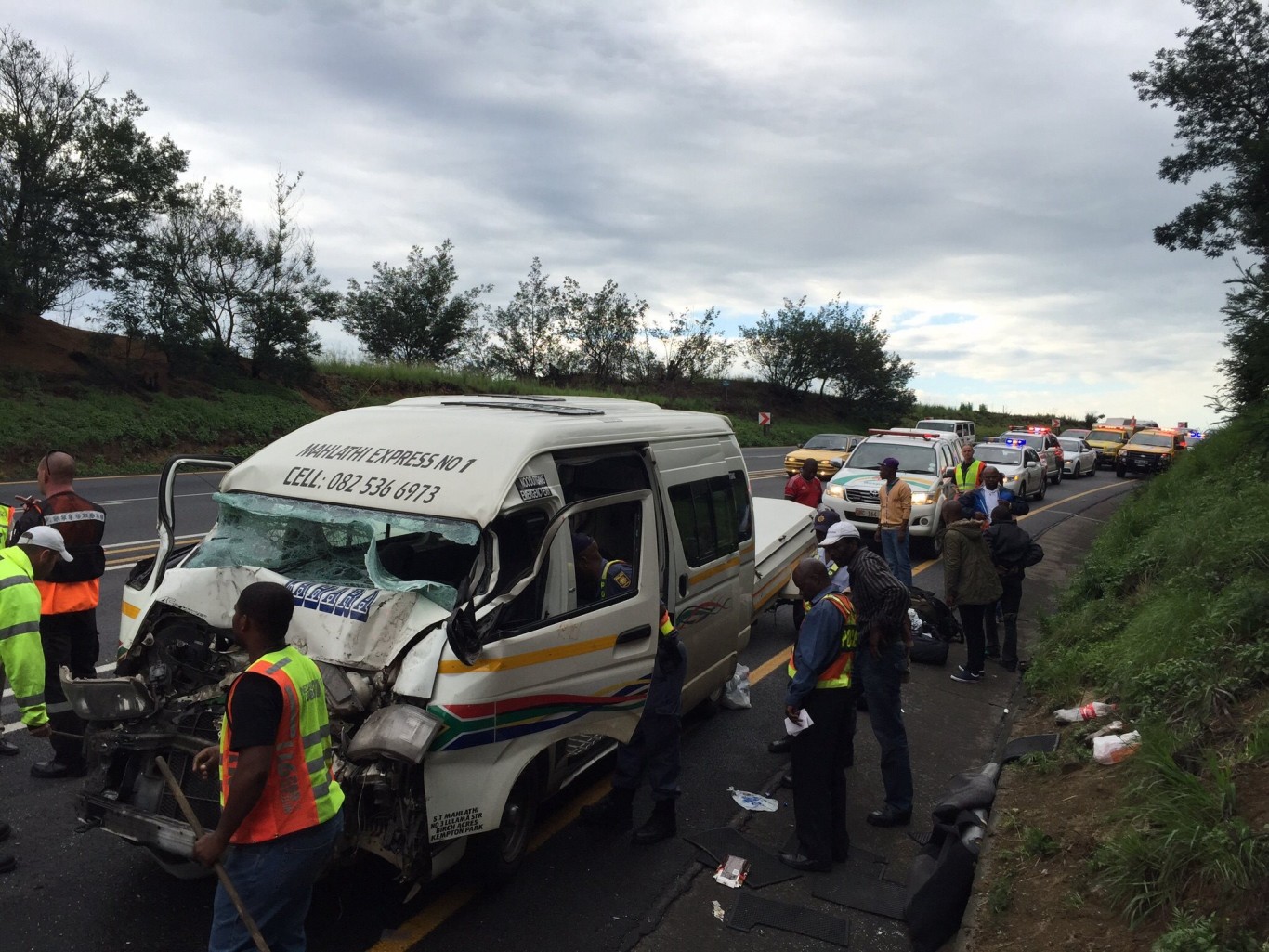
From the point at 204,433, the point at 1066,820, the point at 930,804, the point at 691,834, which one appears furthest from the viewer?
the point at 204,433

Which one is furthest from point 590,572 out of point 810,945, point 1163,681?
point 1163,681

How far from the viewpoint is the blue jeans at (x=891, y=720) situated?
17.4 feet

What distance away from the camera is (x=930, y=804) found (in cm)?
562

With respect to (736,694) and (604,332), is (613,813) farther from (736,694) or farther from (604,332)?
(604,332)

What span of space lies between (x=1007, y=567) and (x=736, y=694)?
314cm

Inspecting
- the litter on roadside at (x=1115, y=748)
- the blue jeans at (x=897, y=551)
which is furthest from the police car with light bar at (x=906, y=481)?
the litter on roadside at (x=1115, y=748)

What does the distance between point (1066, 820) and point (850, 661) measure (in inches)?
53.0

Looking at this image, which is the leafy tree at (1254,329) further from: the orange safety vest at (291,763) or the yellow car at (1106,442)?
the yellow car at (1106,442)

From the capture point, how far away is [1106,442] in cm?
3800

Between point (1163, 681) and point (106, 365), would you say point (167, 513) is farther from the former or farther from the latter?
point (106, 365)

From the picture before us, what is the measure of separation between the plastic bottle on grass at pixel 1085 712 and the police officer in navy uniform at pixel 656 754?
122 inches

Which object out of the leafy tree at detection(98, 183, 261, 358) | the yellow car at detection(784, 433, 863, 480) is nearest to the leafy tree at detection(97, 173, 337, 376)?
the leafy tree at detection(98, 183, 261, 358)

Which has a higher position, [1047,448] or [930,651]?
[1047,448]

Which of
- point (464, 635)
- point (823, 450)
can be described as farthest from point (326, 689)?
point (823, 450)
